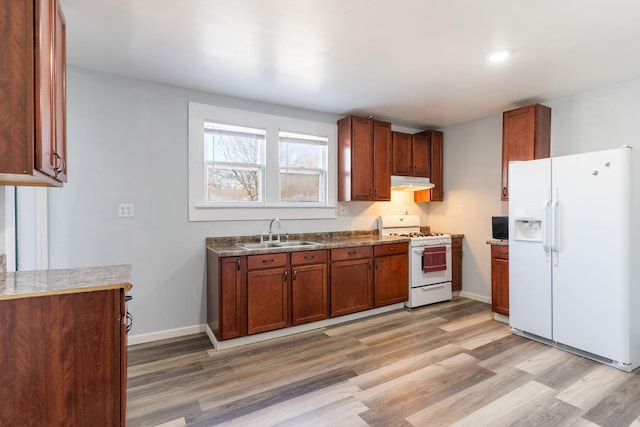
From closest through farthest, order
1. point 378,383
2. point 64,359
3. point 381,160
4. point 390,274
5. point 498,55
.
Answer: point 64,359 < point 378,383 < point 498,55 < point 390,274 < point 381,160

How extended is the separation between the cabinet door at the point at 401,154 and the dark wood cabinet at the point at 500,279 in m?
1.57

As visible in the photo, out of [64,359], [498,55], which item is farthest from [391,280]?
[64,359]

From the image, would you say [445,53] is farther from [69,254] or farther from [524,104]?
[69,254]

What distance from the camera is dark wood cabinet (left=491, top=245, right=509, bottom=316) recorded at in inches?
139

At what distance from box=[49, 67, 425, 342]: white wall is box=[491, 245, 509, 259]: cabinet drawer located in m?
2.97

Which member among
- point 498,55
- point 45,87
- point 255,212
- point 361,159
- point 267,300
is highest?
point 498,55

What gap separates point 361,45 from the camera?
2.41 m

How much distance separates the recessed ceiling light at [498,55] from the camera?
2.50 meters

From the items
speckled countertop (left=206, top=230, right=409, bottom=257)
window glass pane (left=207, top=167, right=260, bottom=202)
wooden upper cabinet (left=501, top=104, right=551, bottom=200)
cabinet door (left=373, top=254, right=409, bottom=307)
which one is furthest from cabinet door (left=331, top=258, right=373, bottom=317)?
wooden upper cabinet (left=501, top=104, right=551, bottom=200)

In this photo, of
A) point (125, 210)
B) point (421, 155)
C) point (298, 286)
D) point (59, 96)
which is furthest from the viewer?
point (421, 155)

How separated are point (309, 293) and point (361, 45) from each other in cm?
234

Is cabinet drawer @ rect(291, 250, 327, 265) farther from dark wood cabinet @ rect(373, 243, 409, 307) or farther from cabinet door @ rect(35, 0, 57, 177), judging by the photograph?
cabinet door @ rect(35, 0, 57, 177)

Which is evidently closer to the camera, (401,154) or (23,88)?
(23,88)

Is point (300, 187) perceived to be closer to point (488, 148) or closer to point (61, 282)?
point (488, 148)
